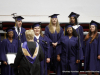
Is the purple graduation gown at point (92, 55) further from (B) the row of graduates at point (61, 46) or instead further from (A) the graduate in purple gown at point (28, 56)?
(A) the graduate in purple gown at point (28, 56)

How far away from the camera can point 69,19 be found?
6473 mm

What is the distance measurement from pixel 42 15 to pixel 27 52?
257 cm

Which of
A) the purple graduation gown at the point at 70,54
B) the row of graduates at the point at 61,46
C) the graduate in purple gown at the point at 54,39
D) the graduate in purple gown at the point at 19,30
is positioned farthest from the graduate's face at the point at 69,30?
the graduate in purple gown at the point at 19,30

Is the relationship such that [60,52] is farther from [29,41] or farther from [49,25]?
[29,41]

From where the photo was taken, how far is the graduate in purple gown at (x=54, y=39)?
19.7 feet

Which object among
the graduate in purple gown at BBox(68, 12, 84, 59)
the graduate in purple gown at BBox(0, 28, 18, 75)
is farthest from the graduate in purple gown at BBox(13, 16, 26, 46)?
the graduate in purple gown at BBox(68, 12, 84, 59)

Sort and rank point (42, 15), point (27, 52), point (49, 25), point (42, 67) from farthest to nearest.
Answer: point (42, 15), point (49, 25), point (42, 67), point (27, 52)

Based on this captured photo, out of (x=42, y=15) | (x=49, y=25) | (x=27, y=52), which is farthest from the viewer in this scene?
(x=42, y=15)

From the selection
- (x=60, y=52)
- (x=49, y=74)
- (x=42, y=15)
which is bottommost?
(x=49, y=74)

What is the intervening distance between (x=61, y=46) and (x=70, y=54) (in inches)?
13.1

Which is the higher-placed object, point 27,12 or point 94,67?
point 27,12

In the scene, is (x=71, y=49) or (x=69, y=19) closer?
(x=71, y=49)

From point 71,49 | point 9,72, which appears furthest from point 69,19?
point 9,72

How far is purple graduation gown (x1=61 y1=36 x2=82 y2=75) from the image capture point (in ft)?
19.0
